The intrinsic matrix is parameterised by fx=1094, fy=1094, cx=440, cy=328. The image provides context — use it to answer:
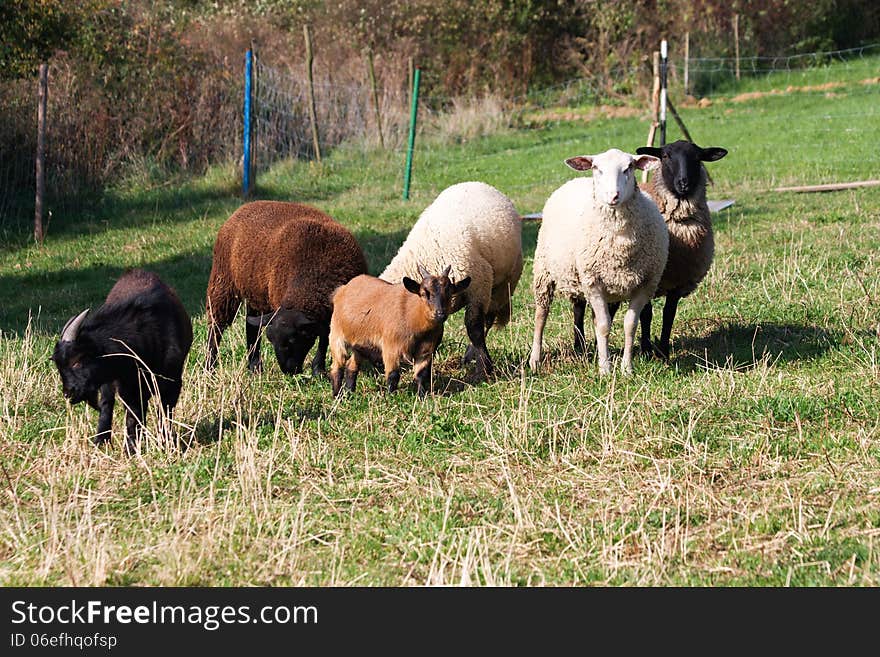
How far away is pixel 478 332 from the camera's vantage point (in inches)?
331

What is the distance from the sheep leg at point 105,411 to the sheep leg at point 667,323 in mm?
4195

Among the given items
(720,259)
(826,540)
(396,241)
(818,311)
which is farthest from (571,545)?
(396,241)

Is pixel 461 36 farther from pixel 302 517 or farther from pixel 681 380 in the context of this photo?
pixel 302 517

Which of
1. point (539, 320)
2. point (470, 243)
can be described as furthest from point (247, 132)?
point (539, 320)

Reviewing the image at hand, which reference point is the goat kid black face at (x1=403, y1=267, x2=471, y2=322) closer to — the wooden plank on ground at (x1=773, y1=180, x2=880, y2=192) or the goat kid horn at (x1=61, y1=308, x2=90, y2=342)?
the goat kid horn at (x1=61, y1=308, x2=90, y2=342)

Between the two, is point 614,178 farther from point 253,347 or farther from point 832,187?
point 832,187

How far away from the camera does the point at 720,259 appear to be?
11.5 metres

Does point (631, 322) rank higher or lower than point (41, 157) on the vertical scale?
lower

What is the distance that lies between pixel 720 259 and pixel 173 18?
1782 centimetres

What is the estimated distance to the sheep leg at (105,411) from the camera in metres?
6.51

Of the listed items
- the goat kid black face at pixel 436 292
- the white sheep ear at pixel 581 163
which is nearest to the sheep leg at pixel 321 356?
the goat kid black face at pixel 436 292

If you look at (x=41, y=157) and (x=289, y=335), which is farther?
(x=41, y=157)

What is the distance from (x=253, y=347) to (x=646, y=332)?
3165 millimetres

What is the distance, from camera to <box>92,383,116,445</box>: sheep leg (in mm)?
6508
